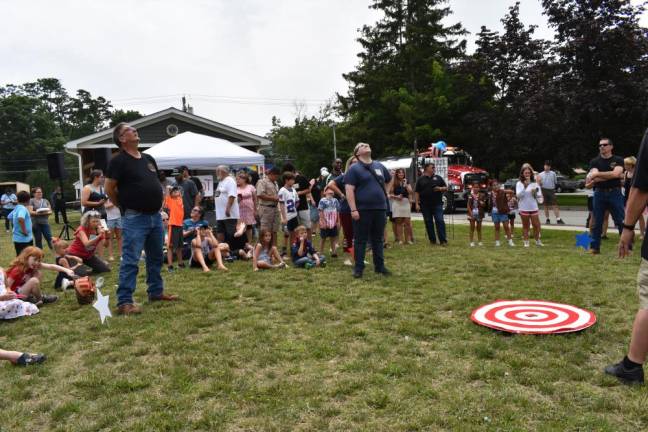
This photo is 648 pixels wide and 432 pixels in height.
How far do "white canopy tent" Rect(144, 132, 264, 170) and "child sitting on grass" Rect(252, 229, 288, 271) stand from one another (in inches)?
189

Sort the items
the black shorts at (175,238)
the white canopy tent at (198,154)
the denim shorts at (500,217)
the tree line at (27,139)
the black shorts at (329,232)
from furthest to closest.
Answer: the tree line at (27,139), the white canopy tent at (198,154), the denim shorts at (500,217), the black shorts at (329,232), the black shorts at (175,238)

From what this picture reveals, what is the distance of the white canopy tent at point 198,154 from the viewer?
11.9 meters

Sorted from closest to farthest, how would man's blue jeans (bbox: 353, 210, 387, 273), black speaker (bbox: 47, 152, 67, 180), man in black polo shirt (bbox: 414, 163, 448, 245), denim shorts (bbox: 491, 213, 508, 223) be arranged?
man's blue jeans (bbox: 353, 210, 387, 273)
denim shorts (bbox: 491, 213, 508, 223)
man in black polo shirt (bbox: 414, 163, 448, 245)
black speaker (bbox: 47, 152, 67, 180)

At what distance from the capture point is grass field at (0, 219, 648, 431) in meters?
2.85

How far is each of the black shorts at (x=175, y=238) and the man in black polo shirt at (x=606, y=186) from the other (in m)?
6.74

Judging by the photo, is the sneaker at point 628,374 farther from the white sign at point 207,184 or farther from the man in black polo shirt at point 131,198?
the white sign at point 207,184

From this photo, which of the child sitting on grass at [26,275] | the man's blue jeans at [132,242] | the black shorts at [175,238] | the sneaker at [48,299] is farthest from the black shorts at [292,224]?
the child sitting on grass at [26,275]

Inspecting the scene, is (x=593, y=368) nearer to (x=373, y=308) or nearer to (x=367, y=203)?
(x=373, y=308)

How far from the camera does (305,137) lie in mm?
39469

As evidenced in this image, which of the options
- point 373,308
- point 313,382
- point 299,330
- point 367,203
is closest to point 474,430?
point 313,382

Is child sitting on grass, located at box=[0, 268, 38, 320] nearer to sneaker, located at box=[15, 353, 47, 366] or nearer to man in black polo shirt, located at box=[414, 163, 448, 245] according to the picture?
sneaker, located at box=[15, 353, 47, 366]

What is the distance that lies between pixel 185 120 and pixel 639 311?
870 inches

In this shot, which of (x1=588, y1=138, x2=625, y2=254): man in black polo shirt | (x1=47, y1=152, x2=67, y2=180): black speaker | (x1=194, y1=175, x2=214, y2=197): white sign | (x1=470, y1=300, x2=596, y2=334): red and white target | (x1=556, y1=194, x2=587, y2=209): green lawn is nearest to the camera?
(x1=470, y1=300, x2=596, y2=334): red and white target

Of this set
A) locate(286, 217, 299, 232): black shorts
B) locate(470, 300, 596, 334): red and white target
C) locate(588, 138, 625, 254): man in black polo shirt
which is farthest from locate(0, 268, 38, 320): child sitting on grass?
locate(588, 138, 625, 254): man in black polo shirt
